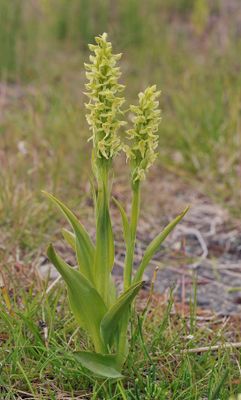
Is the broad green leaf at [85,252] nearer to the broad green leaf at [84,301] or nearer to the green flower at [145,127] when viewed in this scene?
the broad green leaf at [84,301]

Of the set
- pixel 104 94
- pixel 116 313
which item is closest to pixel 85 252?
pixel 116 313

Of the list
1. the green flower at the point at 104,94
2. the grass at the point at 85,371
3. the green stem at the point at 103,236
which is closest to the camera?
the green flower at the point at 104,94

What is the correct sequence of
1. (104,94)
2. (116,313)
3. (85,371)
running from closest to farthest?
(104,94), (116,313), (85,371)

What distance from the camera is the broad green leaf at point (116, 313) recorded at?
176 cm

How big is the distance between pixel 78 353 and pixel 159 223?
5.66 feet

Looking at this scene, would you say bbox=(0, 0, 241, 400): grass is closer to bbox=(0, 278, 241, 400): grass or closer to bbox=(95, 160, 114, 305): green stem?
bbox=(0, 278, 241, 400): grass

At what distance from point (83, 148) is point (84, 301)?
205 cm

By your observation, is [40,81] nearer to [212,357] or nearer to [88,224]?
[88,224]

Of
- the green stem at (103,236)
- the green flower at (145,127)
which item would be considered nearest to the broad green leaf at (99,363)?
the green stem at (103,236)

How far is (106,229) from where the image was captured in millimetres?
1841

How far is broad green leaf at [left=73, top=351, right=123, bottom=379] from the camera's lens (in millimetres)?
1827

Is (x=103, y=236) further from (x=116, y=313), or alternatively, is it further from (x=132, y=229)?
(x=116, y=313)

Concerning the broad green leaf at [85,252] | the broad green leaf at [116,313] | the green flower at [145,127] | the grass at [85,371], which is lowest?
the grass at [85,371]

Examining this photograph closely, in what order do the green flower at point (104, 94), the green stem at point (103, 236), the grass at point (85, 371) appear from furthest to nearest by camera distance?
the grass at point (85, 371), the green stem at point (103, 236), the green flower at point (104, 94)
